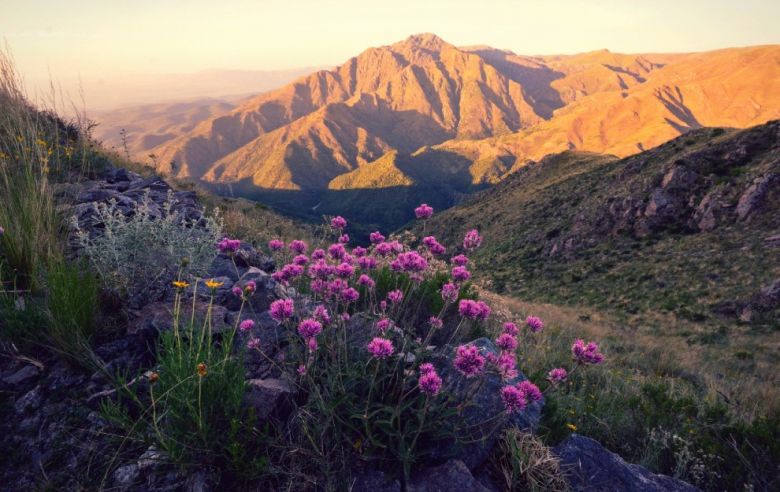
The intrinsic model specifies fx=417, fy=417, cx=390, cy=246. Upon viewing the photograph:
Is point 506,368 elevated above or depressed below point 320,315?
below

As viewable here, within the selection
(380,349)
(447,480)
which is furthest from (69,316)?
(447,480)

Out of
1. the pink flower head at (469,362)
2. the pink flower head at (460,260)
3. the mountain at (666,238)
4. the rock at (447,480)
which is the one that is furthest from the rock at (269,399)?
the mountain at (666,238)

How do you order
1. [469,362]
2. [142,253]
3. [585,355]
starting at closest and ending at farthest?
[469,362] → [585,355] → [142,253]

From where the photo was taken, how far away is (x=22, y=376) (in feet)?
11.3

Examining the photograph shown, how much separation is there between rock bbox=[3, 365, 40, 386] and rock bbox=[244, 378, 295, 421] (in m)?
1.87

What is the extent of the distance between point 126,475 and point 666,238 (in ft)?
139

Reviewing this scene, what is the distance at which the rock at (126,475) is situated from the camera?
270cm

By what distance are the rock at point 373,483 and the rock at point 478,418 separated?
38 cm

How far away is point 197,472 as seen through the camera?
2.72 m

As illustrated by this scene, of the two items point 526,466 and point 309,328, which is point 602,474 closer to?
point 526,466

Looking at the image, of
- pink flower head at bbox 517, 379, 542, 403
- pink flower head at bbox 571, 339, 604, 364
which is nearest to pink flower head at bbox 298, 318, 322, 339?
pink flower head at bbox 517, 379, 542, 403

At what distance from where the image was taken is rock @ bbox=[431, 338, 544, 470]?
2.99 meters

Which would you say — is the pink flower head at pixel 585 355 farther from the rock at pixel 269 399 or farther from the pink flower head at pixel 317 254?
the pink flower head at pixel 317 254

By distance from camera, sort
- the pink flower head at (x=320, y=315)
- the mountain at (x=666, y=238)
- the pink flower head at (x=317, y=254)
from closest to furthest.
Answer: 1. the pink flower head at (x=320, y=315)
2. the pink flower head at (x=317, y=254)
3. the mountain at (x=666, y=238)
